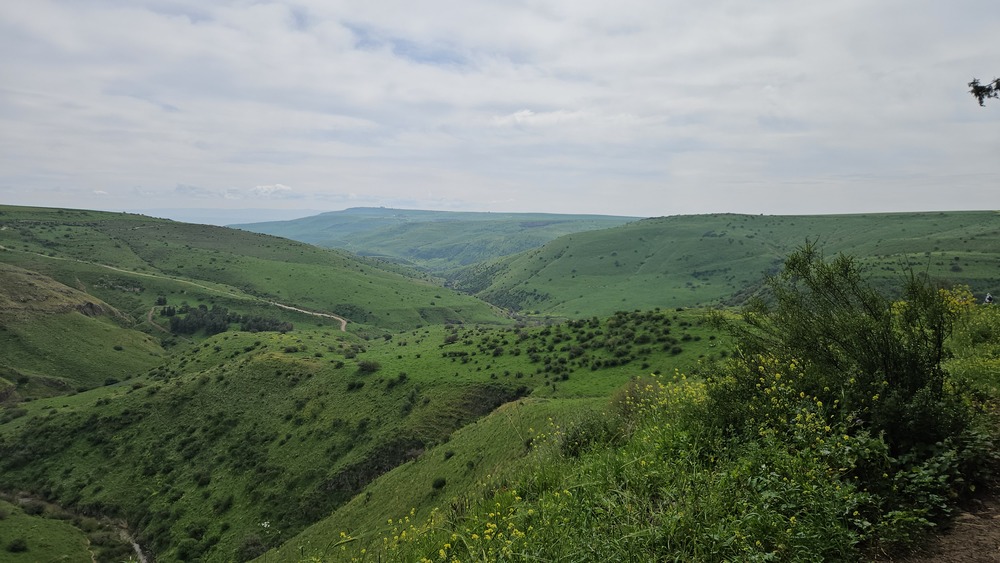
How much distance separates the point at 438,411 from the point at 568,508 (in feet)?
156

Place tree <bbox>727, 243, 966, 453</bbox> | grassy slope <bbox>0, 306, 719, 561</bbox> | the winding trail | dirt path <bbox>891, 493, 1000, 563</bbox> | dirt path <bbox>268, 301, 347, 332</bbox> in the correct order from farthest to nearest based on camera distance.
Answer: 1. the winding trail
2. dirt path <bbox>268, 301, 347, 332</bbox>
3. grassy slope <bbox>0, 306, 719, 561</bbox>
4. tree <bbox>727, 243, 966, 453</bbox>
5. dirt path <bbox>891, 493, 1000, 563</bbox>

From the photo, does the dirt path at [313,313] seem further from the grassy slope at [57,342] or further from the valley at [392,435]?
the grassy slope at [57,342]

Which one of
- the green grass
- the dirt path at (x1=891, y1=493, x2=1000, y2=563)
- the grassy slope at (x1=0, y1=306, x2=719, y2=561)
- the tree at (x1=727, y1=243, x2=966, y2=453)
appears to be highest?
the tree at (x1=727, y1=243, x2=966, y2=453)

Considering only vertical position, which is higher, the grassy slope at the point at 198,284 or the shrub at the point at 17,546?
the grassy slope at the point at 198,284

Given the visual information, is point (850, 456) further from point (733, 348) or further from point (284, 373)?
point (284, 373)

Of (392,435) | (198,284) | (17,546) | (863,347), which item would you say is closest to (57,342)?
(198,284)

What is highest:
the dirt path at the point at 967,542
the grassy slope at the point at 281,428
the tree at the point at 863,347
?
the tree at the point at 863,347

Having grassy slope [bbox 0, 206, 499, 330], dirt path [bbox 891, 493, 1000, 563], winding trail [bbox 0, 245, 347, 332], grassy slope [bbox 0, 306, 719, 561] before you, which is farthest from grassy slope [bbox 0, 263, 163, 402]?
dirt path [bbox 891, 493, 1000, 563]

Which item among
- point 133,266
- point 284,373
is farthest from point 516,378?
point 133,266

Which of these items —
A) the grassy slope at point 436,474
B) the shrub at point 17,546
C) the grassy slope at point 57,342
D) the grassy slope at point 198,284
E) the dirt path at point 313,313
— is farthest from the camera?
the dirt path at point 313,313

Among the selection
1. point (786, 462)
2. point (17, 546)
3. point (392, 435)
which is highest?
point (786, 462)

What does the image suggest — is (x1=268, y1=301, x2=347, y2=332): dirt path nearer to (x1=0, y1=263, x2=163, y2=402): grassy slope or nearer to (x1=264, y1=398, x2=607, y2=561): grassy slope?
(x1=0, y1=263, x2=163, y2=402): grassy slope

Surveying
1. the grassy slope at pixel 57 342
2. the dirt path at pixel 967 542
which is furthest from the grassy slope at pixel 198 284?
the dirt path at pixel 967 542

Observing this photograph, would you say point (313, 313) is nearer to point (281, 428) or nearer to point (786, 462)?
point (281, 428)
